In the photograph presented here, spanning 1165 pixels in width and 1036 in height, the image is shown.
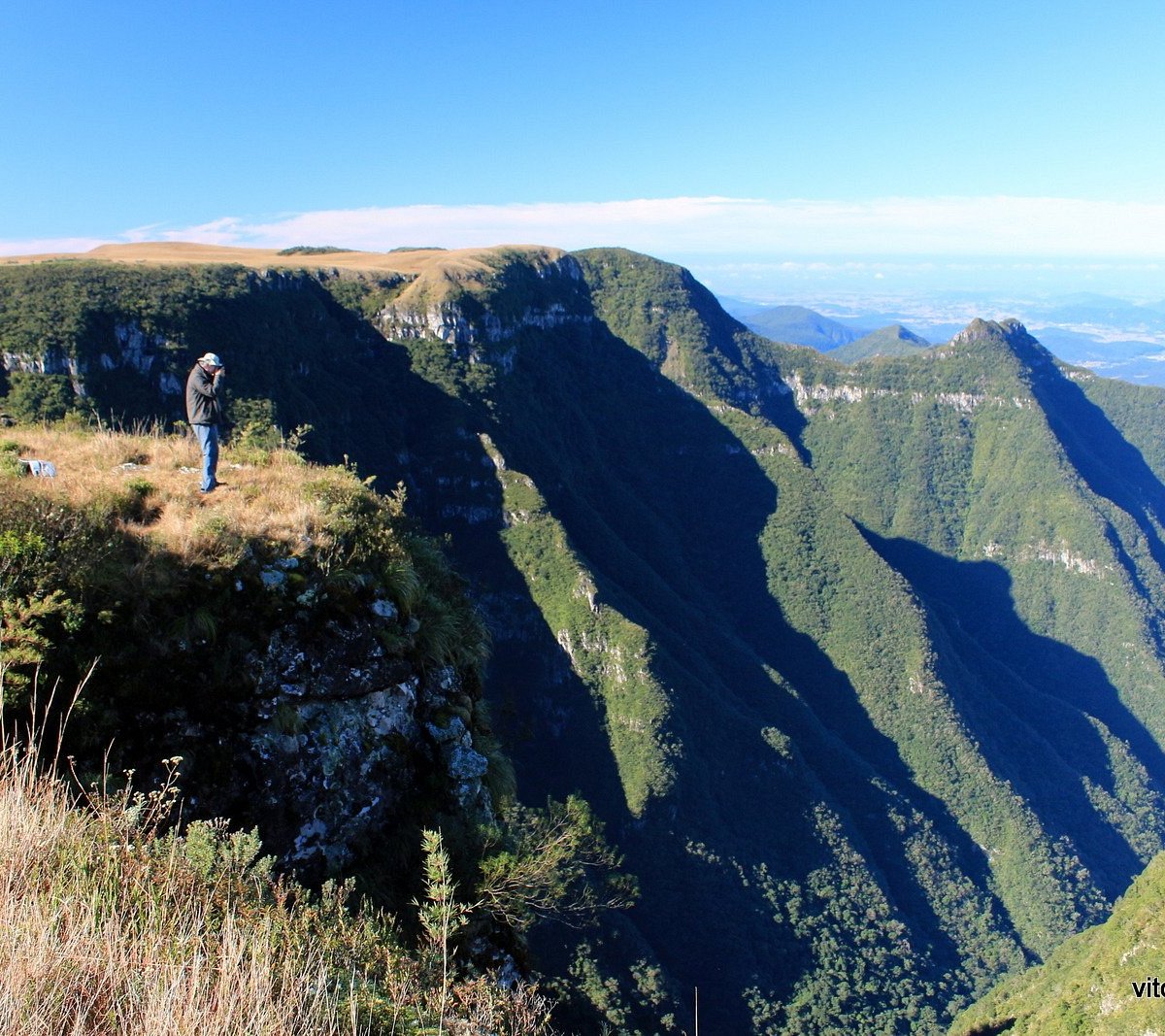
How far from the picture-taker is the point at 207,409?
966 cm

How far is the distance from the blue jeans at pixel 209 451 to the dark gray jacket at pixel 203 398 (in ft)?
0.50

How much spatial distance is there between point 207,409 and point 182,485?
51.2 inches

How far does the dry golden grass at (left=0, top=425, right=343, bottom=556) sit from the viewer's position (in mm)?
7832

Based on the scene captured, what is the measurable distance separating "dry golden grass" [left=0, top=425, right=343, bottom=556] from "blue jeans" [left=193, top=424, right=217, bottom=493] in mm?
167

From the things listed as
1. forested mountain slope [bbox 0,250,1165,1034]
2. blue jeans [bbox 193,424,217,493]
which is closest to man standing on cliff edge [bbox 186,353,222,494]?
blue jeans [bbox 193,424,217,493]

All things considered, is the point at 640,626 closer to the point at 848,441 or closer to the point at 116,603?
the point at 116,603

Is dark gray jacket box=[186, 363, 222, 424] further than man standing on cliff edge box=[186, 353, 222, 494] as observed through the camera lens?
Yes

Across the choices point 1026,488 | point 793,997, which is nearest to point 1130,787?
point 1026,488

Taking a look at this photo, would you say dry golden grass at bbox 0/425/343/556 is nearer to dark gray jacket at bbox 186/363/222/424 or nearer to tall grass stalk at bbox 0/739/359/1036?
dark gray jacket at bbox 186/363/222/424

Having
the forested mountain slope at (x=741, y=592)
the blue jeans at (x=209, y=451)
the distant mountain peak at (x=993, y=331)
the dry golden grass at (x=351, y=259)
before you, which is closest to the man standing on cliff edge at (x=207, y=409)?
the blue jeans at (x=209, y=451)

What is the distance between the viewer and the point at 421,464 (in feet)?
293

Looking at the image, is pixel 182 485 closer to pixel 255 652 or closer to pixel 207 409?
pixel 207 409

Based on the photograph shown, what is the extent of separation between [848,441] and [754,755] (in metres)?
111

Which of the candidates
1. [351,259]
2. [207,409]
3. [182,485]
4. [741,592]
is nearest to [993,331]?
[741,592]
